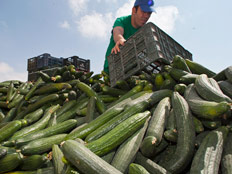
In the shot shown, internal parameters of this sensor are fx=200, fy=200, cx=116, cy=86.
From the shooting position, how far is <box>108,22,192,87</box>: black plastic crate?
3.76m

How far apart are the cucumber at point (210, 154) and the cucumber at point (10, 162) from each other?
1.74 meters

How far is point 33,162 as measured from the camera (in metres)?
2.16

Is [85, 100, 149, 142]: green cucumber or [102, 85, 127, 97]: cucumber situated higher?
[102, 85, 127, 97]: cucumber

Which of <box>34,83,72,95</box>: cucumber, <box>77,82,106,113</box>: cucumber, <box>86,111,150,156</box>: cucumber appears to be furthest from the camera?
<box>34,83,72,95</box>: cucumber

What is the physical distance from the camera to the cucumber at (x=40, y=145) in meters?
2.29

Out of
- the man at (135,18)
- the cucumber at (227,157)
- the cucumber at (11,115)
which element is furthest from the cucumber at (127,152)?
the man at (135,18)

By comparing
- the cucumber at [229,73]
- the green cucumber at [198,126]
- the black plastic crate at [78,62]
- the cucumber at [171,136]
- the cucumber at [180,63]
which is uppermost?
the black plastic crate at [78,62]

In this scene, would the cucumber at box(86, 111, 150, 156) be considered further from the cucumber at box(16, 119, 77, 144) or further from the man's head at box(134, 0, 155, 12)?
the man's head at box(134, 0, 155, 12)

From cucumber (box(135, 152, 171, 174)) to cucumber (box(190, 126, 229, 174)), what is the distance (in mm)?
258

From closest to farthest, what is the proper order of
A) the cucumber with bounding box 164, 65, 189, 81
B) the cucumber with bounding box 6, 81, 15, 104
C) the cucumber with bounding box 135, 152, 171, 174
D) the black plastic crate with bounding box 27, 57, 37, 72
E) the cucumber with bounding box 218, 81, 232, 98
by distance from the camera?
the cucumber with bounding box 135, 152, 171, 174, the cucumber with bounding box 218, 81, 232, 98, the cucumber with bounding box 164, 65, 189, 81, the cucumber with bounding box 6, 81, 15, 104, the black plastic crate with bounding box 27, 57, 37, 72

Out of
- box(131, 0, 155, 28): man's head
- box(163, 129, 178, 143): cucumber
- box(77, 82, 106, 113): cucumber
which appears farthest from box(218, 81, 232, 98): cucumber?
box(131, 0, 155, 28): man's head

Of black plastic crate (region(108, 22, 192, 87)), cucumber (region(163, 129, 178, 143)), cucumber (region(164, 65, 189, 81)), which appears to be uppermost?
black plastic crate (region(108, 22, 192, 87))

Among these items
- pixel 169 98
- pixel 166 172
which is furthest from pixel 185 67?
pixel 166 172

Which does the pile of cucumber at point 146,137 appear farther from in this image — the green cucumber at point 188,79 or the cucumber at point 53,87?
the cucumber at point 53,87
